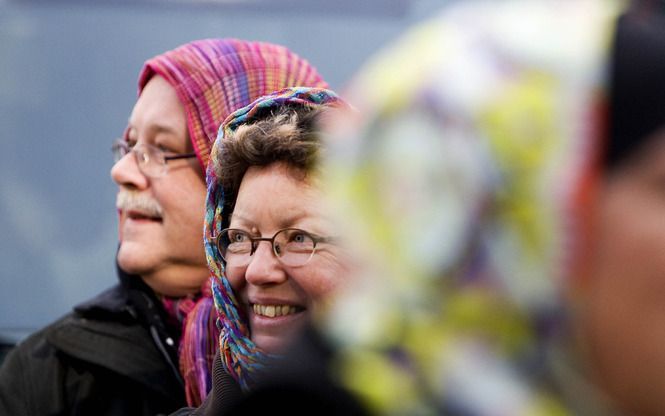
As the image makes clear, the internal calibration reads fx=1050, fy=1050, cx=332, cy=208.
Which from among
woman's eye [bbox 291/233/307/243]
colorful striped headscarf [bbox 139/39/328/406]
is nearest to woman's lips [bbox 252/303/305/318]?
woman's eye [bbox 291/233/307/243]

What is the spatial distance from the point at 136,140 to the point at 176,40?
124cm

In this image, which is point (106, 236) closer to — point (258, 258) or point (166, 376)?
point (166, 376)

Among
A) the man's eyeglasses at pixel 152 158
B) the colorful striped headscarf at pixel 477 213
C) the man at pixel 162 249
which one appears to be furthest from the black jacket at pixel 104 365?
the colorful striped headscarf at pixel 477 213

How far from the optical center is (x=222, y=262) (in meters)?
2.51

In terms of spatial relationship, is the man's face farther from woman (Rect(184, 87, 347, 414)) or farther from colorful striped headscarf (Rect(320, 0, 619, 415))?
colorful striped headscarf (Rect(320, 0, 619, 415))

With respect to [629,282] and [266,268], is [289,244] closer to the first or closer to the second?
[266,268]

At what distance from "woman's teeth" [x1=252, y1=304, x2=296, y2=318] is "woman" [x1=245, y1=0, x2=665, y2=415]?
4.11 feet

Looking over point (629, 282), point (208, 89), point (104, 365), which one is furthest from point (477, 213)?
point (104, 365)

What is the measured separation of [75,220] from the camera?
4.59m

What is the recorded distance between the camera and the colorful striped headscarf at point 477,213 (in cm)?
103

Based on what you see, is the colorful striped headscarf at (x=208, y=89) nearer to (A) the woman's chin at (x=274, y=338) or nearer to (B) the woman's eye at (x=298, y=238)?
(A) the woman's chin at (x=274, y=338)

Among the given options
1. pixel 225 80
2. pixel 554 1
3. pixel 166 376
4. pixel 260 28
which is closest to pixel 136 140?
pixel 225 80

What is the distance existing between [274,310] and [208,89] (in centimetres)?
95

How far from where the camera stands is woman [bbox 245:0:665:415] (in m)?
1.03
